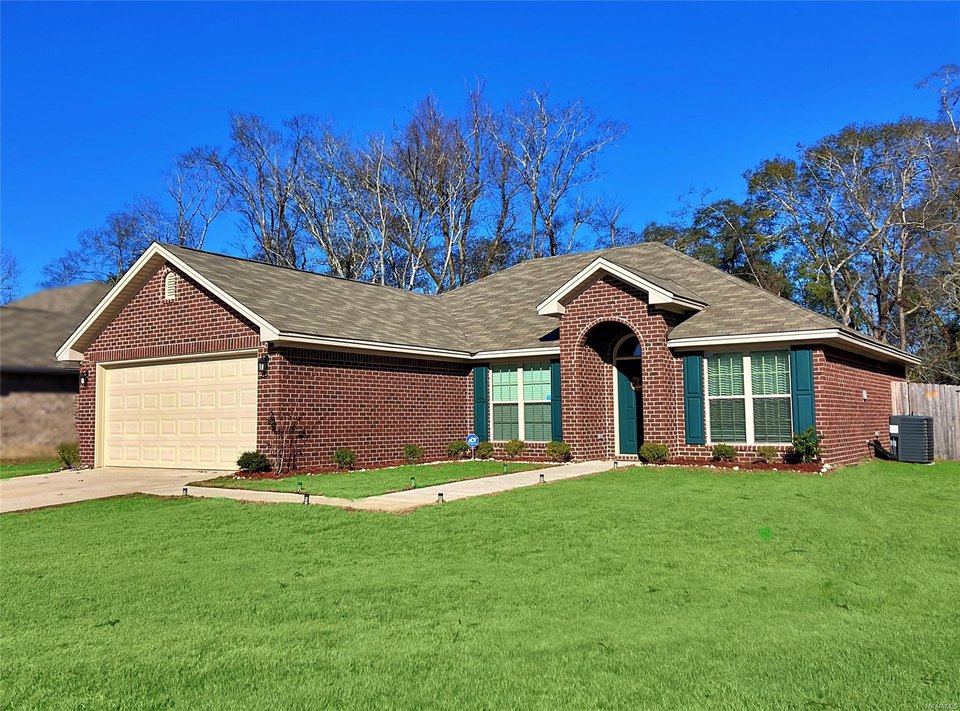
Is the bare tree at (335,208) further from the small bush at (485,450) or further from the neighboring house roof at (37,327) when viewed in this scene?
the neighboring house roof at (37,327)

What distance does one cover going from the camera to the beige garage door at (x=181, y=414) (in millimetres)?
15878

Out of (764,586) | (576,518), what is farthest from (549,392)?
(764,586)

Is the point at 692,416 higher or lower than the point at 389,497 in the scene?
higher

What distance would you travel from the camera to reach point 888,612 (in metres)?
5.63

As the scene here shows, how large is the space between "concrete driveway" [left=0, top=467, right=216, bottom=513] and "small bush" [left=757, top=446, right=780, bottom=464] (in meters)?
10.9

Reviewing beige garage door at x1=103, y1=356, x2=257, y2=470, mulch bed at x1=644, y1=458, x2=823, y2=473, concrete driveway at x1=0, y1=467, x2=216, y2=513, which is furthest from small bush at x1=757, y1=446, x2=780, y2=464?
concrete driveway at x1=0, y1=467, x2=216, y2=513

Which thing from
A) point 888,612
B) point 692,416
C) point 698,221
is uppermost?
point 698,221

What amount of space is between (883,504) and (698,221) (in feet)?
107

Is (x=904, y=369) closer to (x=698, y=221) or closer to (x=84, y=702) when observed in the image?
(x=698, y=221)

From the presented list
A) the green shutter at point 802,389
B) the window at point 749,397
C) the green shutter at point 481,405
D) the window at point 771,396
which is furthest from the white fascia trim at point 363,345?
the green shutter at point 802,389

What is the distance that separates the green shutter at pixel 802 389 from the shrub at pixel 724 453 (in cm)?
125

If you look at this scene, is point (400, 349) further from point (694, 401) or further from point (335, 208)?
point (335, 208)

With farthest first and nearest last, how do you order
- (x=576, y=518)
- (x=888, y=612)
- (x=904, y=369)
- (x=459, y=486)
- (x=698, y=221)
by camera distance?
(x=698, y=221), (x=904, y=369), (x=459, y=486), (x=576, y=518), (x=888, y=612)

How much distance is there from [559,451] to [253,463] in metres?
6.60
